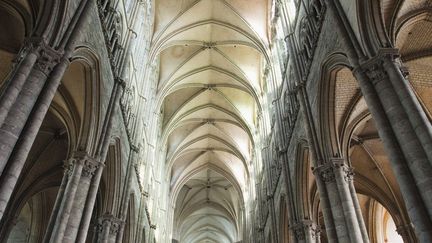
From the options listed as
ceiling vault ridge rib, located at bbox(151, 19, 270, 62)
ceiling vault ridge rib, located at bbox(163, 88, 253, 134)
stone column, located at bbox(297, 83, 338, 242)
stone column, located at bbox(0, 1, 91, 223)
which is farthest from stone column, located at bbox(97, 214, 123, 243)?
ceiling vault ridge rib, located at bbox(163, 88, 253, 134)

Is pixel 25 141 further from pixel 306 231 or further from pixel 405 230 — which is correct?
pixel 405 230

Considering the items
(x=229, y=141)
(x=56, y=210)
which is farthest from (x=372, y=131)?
(x=229, y=141)

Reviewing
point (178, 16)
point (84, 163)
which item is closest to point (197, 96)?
point (178, 16)

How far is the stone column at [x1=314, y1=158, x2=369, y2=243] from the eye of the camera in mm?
9969

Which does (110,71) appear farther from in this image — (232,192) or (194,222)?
(194,222)

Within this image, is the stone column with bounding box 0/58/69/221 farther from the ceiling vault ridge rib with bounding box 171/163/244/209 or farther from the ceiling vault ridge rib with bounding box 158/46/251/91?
the ceiling vault ridge rib with bounding box 171/163/244/209

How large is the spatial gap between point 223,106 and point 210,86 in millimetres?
2551

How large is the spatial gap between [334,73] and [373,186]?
8.70 meters

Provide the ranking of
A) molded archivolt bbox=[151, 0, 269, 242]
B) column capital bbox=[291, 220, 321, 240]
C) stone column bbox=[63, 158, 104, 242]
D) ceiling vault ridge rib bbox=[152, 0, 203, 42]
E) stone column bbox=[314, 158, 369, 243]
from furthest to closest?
molded archivolt bbox=[151, 0, 269, 242]
ceiling vault ridge rib bbox=[152, 0, 203, 42]
column capital bbox=[291, 220, 321, 240]
stone column bbox=[314, 158, 369, 243]
stone column bbox=[63, 158, 104, 242]

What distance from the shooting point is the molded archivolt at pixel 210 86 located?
23.2 meters

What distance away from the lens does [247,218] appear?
110ft

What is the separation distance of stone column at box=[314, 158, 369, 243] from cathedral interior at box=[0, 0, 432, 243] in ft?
0.13

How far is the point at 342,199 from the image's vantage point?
1059cm

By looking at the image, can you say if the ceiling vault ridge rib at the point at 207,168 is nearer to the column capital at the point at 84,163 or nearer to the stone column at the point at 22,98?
the column capital at the point at 84,163
